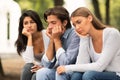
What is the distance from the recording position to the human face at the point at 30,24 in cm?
368

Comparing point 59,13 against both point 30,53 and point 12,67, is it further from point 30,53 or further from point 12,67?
point 12,67

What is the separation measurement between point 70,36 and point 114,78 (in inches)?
25.6

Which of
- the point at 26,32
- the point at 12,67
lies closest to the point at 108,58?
the point at 26,32

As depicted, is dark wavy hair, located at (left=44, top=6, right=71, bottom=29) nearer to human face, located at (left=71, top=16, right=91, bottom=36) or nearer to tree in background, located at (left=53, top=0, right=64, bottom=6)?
human face, located at (left=71, top=16, right=91, bottom=36)

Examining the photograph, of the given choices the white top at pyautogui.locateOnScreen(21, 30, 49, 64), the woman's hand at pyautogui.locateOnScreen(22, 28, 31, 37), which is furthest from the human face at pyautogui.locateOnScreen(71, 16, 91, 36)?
the woman's hand at pyautogui.locateOnScreen(22, 28, 31, 37)

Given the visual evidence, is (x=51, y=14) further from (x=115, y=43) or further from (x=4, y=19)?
(x=4, y=19)

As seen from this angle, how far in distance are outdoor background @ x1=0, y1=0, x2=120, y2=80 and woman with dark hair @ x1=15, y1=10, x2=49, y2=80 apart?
8.37 ft

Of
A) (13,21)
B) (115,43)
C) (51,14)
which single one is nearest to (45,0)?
(13,21)

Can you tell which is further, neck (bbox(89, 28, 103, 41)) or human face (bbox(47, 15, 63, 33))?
human face (bbox(47, 15, 63, 33))

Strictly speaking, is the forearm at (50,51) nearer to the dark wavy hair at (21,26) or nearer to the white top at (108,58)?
the white top at (108,58)

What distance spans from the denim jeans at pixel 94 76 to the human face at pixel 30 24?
0.91 metres

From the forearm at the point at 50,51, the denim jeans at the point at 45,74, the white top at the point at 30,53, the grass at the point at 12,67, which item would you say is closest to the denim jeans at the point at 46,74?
the denim jeans at the point at 45,74

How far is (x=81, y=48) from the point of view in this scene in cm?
311

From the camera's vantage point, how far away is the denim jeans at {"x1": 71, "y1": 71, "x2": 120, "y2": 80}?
2832 mm
